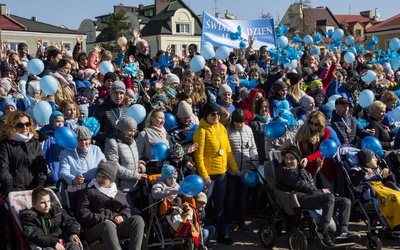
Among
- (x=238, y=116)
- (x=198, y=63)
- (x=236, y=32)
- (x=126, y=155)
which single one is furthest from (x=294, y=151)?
(x=236, y=32)

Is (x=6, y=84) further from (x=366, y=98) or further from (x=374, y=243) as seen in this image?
(x=366, y=98)

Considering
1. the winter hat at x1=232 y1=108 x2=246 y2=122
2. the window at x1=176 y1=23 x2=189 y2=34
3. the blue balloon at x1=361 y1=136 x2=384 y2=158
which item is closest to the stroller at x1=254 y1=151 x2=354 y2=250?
the winter hat at x1=232 y1=108 x2=246 y2=122

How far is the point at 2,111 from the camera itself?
290 inches

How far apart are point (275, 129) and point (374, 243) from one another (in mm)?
1885

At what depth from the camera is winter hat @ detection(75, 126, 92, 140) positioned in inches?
245

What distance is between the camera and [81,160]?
20.3 feet

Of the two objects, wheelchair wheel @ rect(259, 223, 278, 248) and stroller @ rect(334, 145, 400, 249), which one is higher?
stroller @ rect(334, 145, 400, 249)

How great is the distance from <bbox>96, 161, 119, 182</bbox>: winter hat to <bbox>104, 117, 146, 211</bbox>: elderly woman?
386mm

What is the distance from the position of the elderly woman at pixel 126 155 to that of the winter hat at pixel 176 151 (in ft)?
1.31

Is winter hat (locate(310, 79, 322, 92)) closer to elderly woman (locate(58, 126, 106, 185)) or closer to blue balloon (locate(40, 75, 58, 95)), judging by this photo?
blue balloon (locate(40, 75, 58, 95))

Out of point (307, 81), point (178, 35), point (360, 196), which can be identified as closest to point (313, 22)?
point (178, 35)

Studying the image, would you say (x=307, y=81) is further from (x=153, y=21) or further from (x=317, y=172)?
(x=153, y=21)

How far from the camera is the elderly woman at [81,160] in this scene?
605cm

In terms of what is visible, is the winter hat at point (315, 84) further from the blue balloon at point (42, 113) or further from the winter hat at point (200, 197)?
the blue balloon at point (42, 113)
